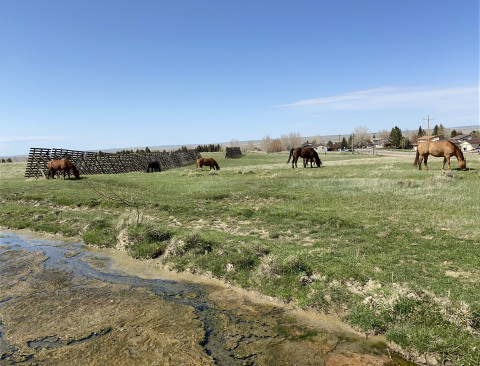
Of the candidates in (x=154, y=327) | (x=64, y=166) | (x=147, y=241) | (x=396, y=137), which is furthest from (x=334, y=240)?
(x=396, y=137)

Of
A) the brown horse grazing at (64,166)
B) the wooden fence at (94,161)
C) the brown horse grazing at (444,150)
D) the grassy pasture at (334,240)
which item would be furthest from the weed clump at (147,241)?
the wooden fence at (94,161)

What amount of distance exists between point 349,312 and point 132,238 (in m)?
7.27

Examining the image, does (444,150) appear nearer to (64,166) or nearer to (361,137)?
(64,166)

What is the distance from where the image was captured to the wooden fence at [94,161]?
30.3m

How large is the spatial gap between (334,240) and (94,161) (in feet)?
112

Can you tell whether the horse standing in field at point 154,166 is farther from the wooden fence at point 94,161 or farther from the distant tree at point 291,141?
the distant tree at point 291,141

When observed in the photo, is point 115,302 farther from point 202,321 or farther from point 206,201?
point 206,201

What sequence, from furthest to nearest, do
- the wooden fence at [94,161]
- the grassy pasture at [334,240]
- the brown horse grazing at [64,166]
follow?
the wooden fence at [94,161] < the brown horse grazing at [64,166] < the grassy pasture at [334,240]

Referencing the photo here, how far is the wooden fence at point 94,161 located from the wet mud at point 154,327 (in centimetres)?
2698

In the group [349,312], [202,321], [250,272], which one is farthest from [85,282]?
[349,312]

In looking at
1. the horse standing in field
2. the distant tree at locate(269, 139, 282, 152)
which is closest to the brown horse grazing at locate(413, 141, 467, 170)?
the horse standing in field

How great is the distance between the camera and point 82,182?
2328cm

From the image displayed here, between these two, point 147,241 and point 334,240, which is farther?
point 147,241

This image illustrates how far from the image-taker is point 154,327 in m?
5.31
